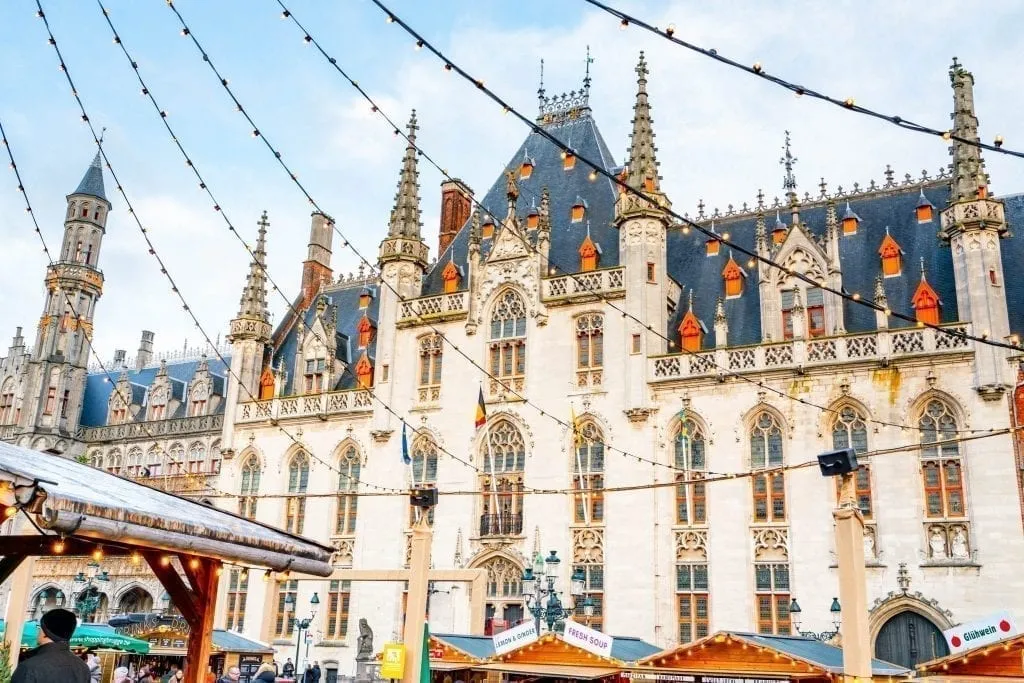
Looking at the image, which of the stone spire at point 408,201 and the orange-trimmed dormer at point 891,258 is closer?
the orange-trimmed dormer at point 891,258

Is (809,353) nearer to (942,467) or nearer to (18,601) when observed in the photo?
(942,467)

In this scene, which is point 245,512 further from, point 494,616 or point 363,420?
point 494,616

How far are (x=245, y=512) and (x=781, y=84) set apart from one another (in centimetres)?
3308

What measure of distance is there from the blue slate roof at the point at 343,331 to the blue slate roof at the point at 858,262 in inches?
512

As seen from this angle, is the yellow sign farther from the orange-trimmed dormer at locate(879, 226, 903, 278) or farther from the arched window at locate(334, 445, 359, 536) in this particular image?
the orange-trimmed dormer at locate(879, 226, 903, 278)

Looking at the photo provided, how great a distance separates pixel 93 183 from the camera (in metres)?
49.8

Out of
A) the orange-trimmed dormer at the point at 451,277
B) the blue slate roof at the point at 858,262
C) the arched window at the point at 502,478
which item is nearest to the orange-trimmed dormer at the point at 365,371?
the orange-trimmed dormer at the point at 451,277

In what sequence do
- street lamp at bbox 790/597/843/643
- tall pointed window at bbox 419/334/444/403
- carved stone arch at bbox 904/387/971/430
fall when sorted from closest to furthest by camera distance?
street lamp at bbox 790/597/843/643, carved stone arch at bbox 904/387/971/430, tall pointed window at bbox 419/334/444/403

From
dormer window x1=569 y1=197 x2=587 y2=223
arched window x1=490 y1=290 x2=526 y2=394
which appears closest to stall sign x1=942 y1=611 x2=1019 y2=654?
arched window x1=490 y1=290 x2=526 y2=394

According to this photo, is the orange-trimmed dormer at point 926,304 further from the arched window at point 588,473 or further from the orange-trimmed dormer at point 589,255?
the orange-trimmed dormer at point 589,255

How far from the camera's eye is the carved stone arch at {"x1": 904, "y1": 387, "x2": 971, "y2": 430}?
86.3 ft

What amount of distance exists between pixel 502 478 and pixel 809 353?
35.4 ft

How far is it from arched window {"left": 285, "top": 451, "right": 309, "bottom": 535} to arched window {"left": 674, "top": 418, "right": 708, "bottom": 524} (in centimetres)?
1488

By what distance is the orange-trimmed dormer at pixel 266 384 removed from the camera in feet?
130
